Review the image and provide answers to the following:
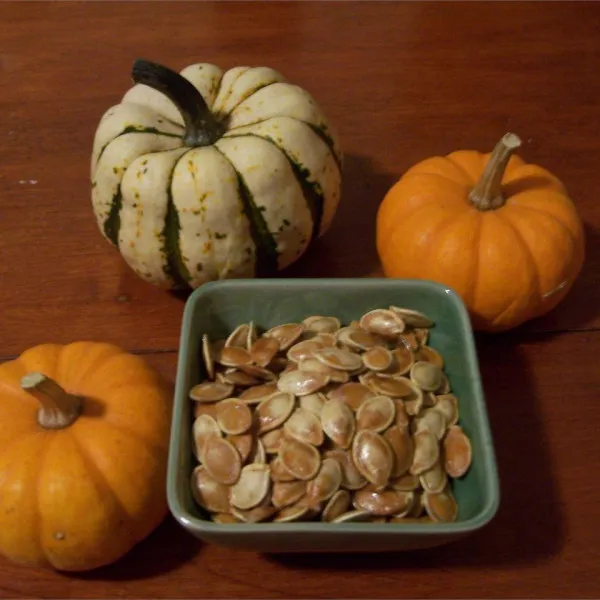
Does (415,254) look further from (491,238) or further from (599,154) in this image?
(599,154)

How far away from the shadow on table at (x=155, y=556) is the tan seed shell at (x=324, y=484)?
135 mm

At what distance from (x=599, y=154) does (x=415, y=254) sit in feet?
1.32

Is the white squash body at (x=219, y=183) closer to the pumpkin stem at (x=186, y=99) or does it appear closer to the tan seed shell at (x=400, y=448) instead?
the pumpkin stem at (x=186, y=99)

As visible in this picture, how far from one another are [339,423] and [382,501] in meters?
0.07

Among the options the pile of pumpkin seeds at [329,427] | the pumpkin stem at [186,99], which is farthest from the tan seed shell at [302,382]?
the pumpkin stem at [186,99]

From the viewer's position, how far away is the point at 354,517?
546 millimetres

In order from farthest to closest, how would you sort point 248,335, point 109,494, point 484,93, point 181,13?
point 181,13 → point 484,93 → point 248,335 → point 109,494

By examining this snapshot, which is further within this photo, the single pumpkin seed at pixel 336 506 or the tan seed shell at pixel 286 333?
the tan seed shell at pixel 286 333

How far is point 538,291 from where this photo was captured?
70cm

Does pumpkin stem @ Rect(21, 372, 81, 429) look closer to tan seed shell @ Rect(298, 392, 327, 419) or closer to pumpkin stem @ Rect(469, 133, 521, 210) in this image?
tan seed shell @ Rect(298, 392, 327, 419)

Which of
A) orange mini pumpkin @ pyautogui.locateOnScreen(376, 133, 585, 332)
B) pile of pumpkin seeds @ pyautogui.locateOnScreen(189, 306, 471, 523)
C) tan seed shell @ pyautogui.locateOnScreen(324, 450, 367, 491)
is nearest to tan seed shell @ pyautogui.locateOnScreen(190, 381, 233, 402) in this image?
pile of pumpkin seeds @ pyautogui.locateOnScreen(189, 306, 471, 523)

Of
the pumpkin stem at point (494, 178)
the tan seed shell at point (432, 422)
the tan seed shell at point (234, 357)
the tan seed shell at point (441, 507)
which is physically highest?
the pumpkin stem at point (494, 178)

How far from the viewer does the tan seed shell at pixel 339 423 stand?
22.9 inches

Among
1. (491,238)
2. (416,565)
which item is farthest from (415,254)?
(416,565)
